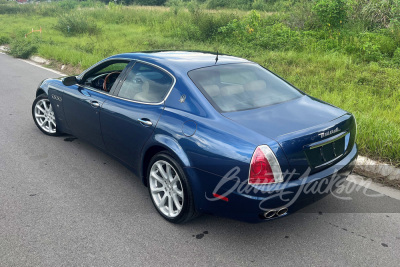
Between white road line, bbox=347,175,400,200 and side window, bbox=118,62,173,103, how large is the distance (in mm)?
2396

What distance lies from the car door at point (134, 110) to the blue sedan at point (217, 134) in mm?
12

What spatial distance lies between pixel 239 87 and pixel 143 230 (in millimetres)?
1635

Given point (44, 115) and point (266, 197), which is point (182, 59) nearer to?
point (266, 197)

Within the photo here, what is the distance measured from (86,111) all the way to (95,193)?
107cm

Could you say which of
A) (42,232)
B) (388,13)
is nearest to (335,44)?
(388,13)

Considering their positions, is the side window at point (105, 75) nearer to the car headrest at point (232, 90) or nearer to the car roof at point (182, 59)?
the car roof at point (182, 59)

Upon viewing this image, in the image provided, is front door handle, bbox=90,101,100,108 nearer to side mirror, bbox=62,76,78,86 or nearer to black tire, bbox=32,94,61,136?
side mirror, bbox=62,76,78,86

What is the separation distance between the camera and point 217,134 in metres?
2.94

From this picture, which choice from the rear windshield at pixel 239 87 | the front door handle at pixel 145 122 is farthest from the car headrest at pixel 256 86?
the front door handle at pixel 145 122

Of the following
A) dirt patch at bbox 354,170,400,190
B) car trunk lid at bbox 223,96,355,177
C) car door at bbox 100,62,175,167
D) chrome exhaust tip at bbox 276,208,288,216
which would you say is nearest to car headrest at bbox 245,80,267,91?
car trunk lid at bbox 223,96,355,177

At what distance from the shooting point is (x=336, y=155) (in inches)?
126

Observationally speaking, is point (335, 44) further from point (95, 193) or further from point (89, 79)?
point (95, 193)

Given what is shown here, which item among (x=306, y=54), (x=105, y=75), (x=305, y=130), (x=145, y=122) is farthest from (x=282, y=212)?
(x=306, y=54)

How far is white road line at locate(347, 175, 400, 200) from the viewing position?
3.88 metres
